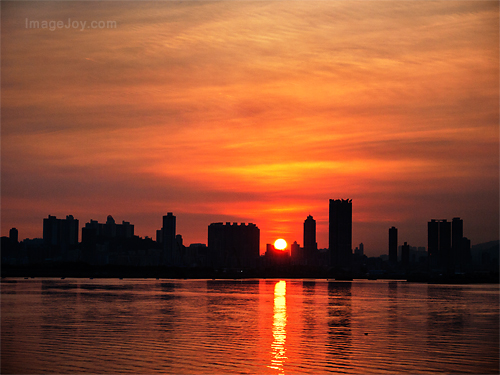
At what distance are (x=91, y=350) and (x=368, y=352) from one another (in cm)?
2299

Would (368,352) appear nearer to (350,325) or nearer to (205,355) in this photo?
(205,355)

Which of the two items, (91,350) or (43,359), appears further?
(91,350)

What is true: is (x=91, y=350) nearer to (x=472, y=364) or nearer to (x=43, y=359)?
(x=43, y=359)

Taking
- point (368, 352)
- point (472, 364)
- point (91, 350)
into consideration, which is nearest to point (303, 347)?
point (368, 352)

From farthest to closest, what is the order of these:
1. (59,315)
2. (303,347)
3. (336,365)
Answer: (59,315) → (303,347) → (336,365)

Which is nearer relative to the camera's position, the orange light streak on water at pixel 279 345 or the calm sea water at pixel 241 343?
the calm sea water at pixel 241 343

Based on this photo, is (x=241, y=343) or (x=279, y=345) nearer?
(x=279, y=345)

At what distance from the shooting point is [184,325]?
64312 millimetres

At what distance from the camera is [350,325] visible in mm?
67750

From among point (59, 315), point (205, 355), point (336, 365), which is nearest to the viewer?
point (336, 365)

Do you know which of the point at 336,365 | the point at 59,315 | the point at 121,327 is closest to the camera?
the point at 336,365

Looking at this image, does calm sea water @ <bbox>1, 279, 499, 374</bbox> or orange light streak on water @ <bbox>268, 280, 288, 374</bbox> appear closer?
calm sea water @ <bbox>1, 279, 499, 374</bbox>

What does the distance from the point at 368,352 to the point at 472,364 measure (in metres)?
8.26

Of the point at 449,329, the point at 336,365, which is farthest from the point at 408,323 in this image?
the point at 336,365
